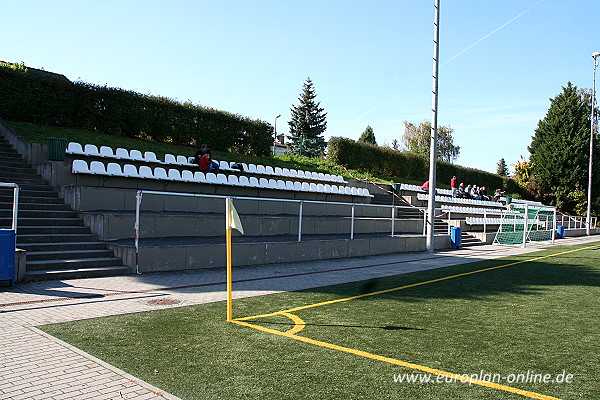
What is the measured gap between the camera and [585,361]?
200 inches

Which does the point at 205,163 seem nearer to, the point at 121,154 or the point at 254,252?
the point at 121,154

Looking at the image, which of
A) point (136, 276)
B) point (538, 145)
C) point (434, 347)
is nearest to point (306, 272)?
point (136, 276)

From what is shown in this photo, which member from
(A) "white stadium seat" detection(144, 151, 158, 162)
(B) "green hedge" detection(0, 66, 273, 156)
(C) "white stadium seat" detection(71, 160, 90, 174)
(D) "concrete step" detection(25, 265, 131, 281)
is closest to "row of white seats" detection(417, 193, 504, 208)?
(B) "green hedge" detection(0, 66, 273, 156)

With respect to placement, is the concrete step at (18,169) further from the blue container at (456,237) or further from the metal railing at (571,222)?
the metal railing at (571,222)

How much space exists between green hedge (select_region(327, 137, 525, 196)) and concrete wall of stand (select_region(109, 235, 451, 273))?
17.3m

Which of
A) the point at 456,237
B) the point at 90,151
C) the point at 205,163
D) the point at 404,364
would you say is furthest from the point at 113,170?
the point at 456,237

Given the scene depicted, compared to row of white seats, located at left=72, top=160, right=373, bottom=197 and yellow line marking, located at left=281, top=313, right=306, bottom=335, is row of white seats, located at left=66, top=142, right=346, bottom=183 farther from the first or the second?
yellow line marking, located at left=281, top=313, right=306, bottom=335

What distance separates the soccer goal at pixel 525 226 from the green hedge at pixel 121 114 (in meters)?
13.9

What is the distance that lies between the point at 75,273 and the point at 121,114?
1334 centimetres

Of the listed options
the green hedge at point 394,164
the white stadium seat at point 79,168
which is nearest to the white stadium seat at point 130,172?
the white stadium seat at point 79,168

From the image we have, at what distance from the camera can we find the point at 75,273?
9539 millimetres

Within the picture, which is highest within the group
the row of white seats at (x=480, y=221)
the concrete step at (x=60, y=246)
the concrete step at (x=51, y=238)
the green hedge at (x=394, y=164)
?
the green hedge at (x=394, y=164)

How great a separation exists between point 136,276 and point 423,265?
335 inches

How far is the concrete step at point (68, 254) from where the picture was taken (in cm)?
969
